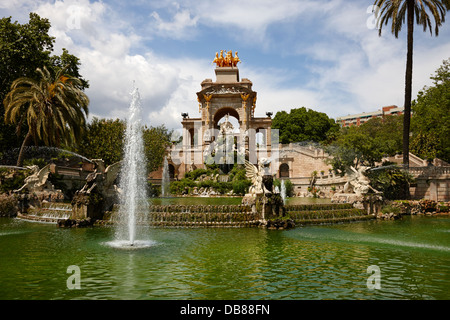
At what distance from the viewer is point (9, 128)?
1117 inches

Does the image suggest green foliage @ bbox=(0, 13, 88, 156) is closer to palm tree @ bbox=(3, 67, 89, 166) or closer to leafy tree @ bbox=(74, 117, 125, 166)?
palm tree @ bbox=(3, 67, 89, 166)

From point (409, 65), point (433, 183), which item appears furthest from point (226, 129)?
point (433, 183)

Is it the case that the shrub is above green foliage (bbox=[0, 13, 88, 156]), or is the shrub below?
below

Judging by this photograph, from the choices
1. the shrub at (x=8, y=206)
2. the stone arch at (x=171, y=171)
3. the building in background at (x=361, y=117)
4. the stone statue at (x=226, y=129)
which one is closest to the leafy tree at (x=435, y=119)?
the stone statue at (x=226, y=129)

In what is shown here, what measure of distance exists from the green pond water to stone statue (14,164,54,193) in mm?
6903

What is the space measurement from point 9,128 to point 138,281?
2792 cm

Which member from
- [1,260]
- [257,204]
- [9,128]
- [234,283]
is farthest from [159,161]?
[234,283]

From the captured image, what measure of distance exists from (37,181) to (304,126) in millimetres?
56277

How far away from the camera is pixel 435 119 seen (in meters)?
27.9

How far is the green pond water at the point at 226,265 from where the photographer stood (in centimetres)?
611

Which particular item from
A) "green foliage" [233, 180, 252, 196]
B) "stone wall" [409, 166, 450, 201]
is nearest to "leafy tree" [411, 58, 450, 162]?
"stone wall" [409, 166, 450, 201]

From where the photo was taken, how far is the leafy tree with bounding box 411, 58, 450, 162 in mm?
26828

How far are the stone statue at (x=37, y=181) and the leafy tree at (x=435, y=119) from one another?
2887cm
